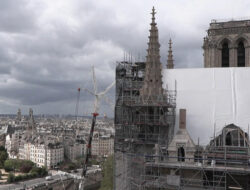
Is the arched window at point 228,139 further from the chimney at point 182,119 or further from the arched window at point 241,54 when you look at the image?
the arched window at point 241,54

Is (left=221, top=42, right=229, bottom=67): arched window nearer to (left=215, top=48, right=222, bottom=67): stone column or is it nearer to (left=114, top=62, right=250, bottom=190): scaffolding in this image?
(left=215, top=48, right=222, bottom=67): stone column

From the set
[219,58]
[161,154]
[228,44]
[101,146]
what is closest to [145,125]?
[161,154]

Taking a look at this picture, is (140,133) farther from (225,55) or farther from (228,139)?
(225,55)

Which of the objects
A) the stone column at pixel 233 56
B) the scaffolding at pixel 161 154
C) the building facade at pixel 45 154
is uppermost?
the stone column at pixel 233 56

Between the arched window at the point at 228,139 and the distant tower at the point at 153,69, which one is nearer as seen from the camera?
the arched window at the point at 228,139

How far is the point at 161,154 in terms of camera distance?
2409 centimetres

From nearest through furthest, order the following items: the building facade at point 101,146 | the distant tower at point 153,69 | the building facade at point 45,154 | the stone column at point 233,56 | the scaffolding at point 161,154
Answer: the scaffolding at point 161,154 → the distant tower at point 153,69 → the stone column at point 233,56 → the building facade at point 45,154 → the building facade at point 101,146

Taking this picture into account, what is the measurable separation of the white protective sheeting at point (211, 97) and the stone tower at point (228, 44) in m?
6.51

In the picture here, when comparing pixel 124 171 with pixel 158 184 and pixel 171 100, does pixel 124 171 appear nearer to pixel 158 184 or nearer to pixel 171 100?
pixel 158 184

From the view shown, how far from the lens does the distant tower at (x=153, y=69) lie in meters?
27.2

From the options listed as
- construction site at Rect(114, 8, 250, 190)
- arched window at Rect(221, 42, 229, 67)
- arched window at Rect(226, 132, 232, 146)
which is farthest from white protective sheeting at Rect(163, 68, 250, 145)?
arched window at Rect(221, 42, 229, 67)

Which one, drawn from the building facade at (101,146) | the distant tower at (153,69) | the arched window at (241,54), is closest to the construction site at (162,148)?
the distant tower at (153,69)

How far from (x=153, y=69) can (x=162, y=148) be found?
727cm

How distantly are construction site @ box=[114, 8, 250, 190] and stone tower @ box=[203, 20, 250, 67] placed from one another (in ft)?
30.4
